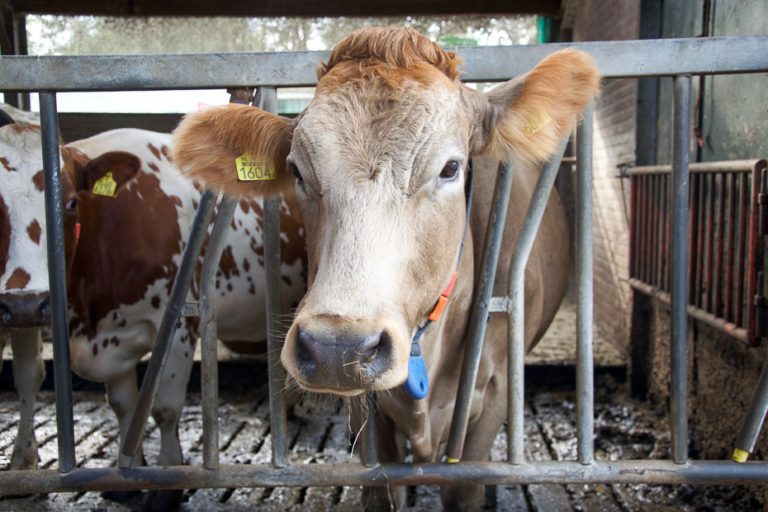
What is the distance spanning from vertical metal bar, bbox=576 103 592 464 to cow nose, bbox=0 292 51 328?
2053mm

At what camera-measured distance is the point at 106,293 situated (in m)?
3.70

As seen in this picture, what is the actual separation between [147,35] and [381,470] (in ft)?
23.5

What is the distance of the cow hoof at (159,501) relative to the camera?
11.7 feet

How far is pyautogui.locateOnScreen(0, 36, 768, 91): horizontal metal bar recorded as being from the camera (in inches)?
84.5

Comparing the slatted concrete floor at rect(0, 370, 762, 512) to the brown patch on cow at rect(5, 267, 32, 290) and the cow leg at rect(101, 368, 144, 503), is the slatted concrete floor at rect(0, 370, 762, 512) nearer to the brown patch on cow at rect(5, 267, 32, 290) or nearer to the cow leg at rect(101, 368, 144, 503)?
the cow leg at rect(101, 368, 144, 503)

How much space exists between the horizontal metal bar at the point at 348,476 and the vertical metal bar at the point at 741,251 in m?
1.49

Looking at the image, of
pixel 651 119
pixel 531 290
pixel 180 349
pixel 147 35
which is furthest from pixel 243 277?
pixel 147 35

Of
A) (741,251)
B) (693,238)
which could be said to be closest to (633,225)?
(693,238)

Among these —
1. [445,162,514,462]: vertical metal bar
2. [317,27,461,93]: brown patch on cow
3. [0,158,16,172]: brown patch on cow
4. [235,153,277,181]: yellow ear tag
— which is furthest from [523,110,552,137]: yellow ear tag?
[0,158,16,172]: brown patch on cow

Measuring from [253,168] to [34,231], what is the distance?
1415 millimetres

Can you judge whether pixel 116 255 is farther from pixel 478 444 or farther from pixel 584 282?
pixel 584 282

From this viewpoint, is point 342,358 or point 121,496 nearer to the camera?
point 342,358

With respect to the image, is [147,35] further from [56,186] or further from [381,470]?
[381,470]

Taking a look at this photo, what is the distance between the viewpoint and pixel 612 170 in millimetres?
6293
